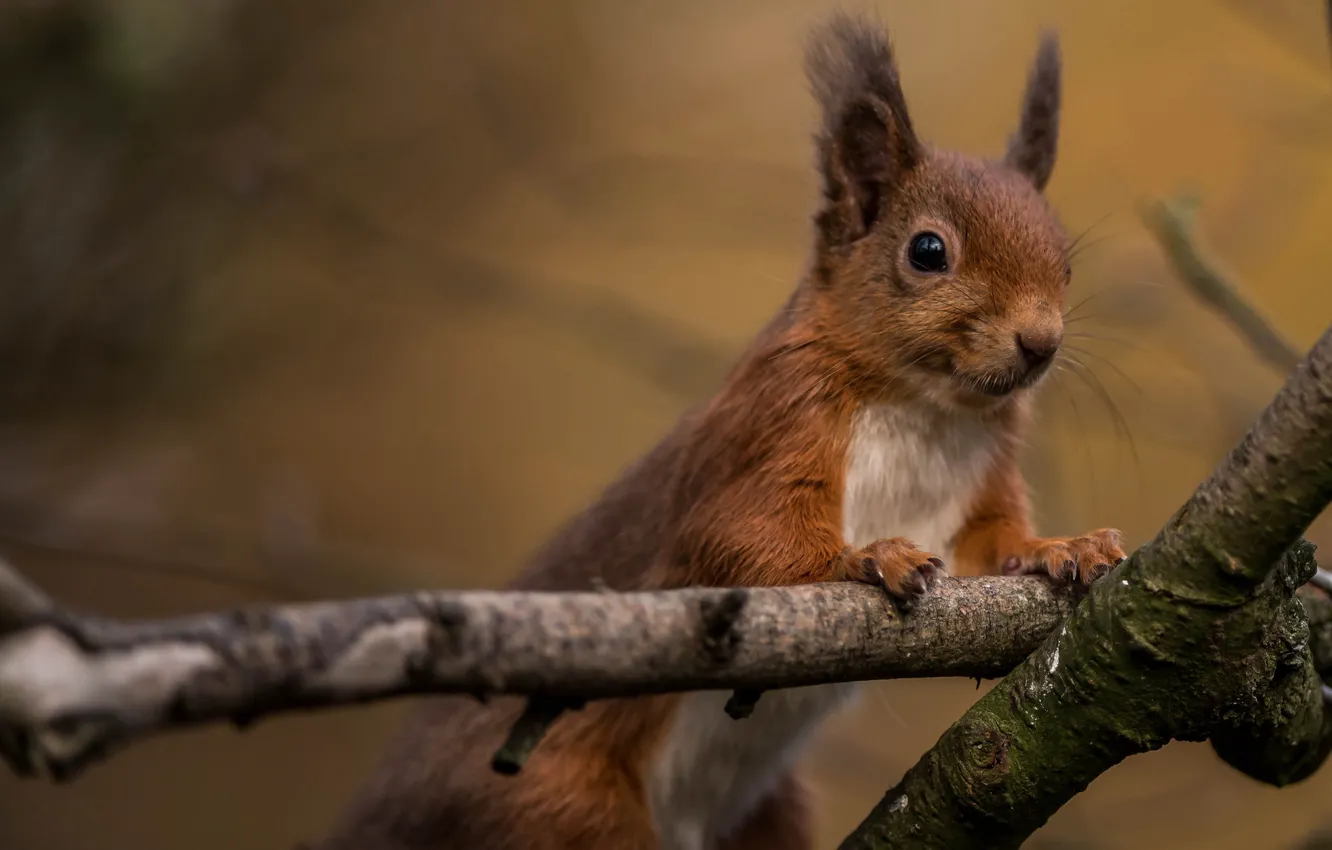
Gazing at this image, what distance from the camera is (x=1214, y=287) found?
7.32 ft

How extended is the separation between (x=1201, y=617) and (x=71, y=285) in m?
3.29

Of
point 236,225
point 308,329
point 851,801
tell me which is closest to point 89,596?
point 308,329

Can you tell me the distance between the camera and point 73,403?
396cm

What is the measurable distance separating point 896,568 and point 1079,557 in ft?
1.17

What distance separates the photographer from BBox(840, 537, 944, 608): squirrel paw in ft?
5.05

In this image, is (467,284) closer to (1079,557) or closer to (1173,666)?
(1079,557)

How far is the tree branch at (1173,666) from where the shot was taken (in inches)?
50.6

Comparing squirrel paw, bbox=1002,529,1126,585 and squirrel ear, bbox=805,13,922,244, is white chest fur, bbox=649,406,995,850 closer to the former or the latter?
squirrel paw, bbox=1002,529,1126,585

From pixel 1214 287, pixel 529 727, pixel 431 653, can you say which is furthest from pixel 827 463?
pixel 431 653

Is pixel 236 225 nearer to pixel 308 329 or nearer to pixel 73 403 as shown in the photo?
pixel 73 403

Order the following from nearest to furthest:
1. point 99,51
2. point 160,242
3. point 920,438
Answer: point 920,438, point 99,51, point 160,242

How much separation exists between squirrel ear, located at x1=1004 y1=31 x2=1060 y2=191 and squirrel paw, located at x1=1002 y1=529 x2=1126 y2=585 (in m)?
0.81

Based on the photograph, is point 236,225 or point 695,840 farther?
point 236,225

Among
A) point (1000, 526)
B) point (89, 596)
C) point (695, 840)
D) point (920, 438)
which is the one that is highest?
point (920, 438)
